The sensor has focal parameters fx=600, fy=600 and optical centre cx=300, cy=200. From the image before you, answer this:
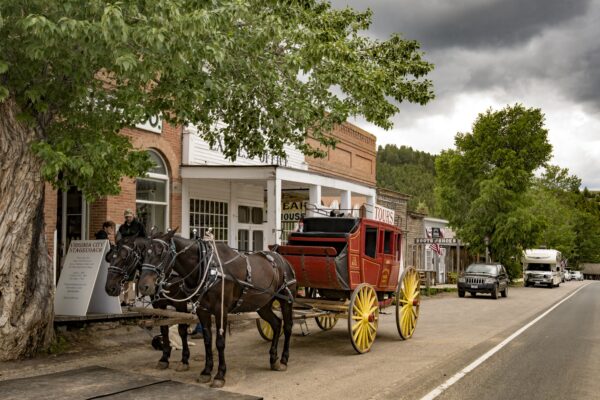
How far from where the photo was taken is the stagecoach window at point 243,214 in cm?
2036

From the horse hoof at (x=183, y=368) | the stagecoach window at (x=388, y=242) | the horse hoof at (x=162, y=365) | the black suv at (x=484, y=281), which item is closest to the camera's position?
the horse hoof at (x=183, y=368)

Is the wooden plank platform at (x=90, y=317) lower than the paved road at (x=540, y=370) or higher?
higher

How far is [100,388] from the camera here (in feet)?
21.6

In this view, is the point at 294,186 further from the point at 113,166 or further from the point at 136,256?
the point at 136,256

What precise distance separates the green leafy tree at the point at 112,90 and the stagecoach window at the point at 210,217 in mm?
Result: 6333

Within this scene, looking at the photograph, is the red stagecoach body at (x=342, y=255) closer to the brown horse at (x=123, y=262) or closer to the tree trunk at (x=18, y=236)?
the brown horse at (x=123, y=262)

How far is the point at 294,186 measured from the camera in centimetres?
1866

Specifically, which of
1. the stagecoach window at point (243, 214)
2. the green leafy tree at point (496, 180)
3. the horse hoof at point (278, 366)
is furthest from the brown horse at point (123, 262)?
the green leafy tree at point (496, 180)

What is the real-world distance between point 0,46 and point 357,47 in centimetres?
981

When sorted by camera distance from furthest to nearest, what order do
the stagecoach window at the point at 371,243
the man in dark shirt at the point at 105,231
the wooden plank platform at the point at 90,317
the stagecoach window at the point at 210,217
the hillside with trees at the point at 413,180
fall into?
A: the hillside with trees at the point at 413,180 < the stagecoach window at the point at 210,217 < the man in dark shirt at the point at 105,231 < the stagecoach window at the point at 371,243 < the wooden plank platform at the point at 90,317

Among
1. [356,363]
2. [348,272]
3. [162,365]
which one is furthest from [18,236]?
[356,363]

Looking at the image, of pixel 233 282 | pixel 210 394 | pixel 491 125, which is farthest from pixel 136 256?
pixel 491 125

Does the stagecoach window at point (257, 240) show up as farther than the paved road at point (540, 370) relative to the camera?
Yes

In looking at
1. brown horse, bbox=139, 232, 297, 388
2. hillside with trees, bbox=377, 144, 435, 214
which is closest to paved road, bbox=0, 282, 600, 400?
brown horse, bbox=139, 232, 297, 388
